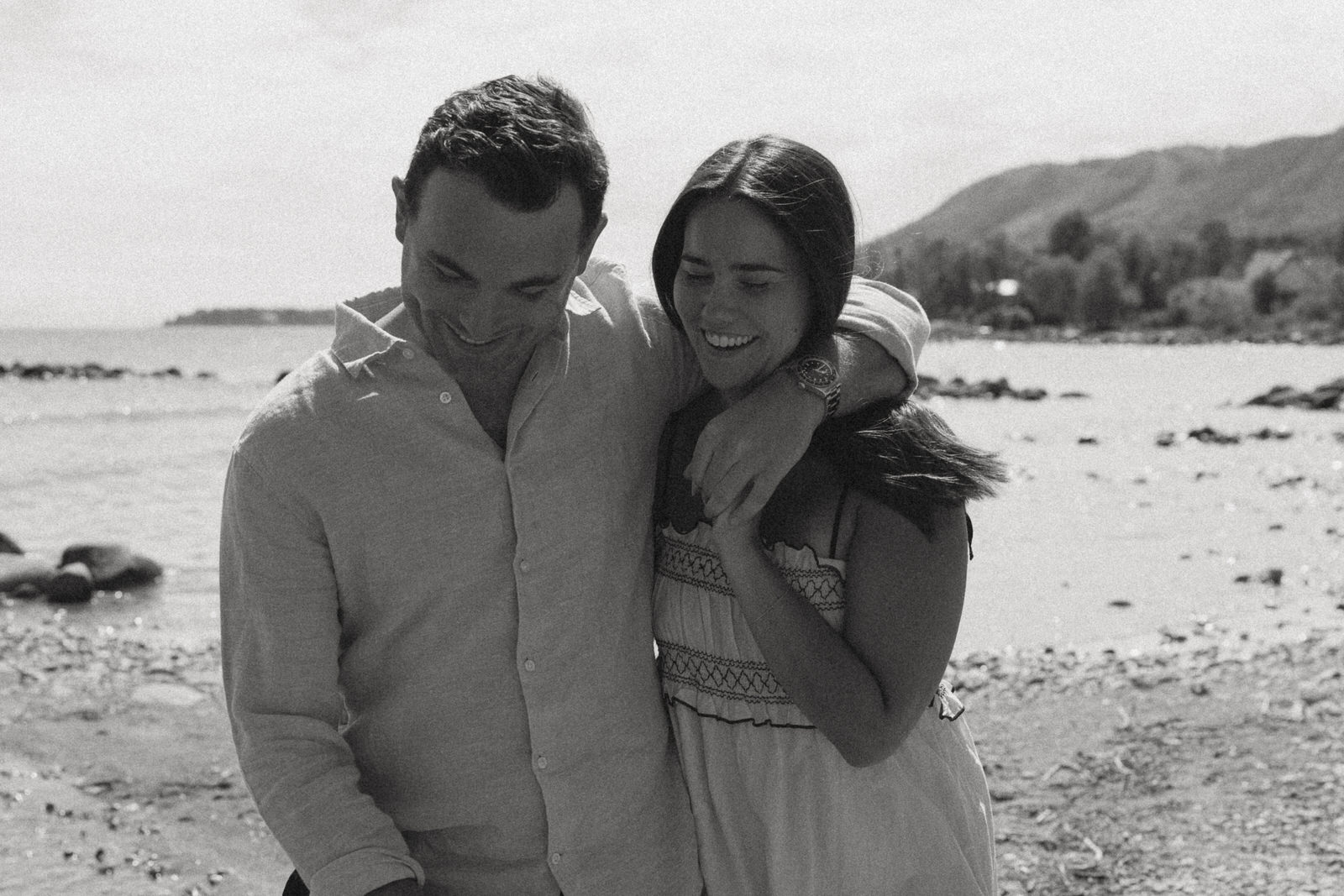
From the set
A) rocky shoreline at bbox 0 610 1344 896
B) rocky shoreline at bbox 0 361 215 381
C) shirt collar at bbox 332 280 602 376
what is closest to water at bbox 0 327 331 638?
rocky shoreline at bbox 0 361 215 381

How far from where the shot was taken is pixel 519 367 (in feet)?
7.37

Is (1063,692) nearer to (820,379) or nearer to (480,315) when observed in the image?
(820,379)

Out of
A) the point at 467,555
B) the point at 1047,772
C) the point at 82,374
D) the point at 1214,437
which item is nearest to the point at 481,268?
the point at 467,555

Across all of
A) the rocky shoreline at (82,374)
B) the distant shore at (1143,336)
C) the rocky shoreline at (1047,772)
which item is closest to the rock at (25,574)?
the rocky shoreline at (1047,772)

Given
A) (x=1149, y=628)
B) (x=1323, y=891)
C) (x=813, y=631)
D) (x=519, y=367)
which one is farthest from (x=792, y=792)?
(x=1149, y=628)

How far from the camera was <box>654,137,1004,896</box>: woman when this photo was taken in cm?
224

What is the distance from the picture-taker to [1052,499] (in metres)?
17.5

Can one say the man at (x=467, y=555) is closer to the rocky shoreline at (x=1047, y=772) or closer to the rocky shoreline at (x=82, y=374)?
the rocky shoreline at (x=1047, y=772)

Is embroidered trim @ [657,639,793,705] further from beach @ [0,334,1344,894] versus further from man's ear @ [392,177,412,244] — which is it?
beach @ [0,334,1344,894]

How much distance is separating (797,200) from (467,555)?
837mm

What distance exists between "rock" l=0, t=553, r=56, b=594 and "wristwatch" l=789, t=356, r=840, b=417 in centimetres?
1133

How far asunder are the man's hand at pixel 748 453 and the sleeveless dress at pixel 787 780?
0.61ft

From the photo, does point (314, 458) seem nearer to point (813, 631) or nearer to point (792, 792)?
point (813, 631)

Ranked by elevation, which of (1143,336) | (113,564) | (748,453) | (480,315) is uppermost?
(480,315)
